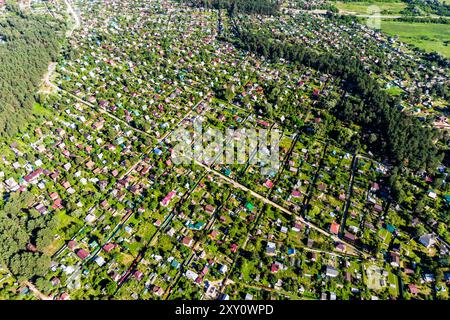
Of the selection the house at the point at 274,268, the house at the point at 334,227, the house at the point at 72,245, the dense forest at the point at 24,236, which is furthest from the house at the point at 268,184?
the dense forest at the point at 24,236

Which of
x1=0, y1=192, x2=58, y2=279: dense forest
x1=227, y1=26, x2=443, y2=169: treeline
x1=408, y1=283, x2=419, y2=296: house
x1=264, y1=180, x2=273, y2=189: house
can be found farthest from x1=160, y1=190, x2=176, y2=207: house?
x1=227, y1=26, x2=443, y2=169: treeline

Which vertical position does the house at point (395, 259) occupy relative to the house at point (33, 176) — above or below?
below

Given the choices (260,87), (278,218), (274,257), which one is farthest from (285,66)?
(274,257)

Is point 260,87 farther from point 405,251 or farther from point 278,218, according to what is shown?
point 405,251

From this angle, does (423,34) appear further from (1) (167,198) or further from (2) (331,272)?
(1) (167,198)

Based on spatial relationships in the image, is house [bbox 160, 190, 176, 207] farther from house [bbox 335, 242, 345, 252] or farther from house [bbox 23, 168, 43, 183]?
house [bbox 335, 242, 345, 252]

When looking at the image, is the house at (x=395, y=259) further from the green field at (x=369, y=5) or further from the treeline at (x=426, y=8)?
the treeline at (x=426, y=8)
